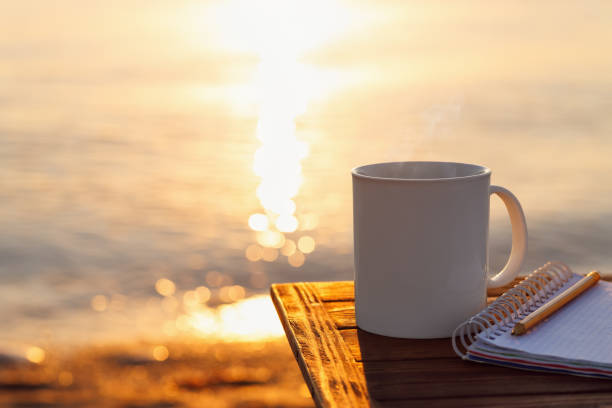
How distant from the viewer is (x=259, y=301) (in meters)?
3.56

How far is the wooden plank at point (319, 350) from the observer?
0.65m

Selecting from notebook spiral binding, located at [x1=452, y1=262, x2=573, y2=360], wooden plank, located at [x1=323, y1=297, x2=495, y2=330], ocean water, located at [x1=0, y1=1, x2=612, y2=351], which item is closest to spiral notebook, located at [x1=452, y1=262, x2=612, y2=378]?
notebook spiral binding, located at [x1=452, y1=262, x2=573, y2=360]

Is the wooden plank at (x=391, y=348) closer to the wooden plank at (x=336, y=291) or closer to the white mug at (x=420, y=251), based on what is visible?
the white mug at (x=420, y=251)

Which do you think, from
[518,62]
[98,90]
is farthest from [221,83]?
[518,62]

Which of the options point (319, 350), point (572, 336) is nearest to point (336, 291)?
point (319, 350)

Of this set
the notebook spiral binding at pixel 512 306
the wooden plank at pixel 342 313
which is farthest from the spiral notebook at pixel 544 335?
the wooden plank at pixel 342 313

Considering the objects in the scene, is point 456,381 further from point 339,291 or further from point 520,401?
point 339,291

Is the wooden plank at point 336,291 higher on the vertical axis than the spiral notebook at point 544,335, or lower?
lower

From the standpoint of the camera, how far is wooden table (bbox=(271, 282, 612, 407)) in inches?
24.9

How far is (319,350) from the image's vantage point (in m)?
0.75

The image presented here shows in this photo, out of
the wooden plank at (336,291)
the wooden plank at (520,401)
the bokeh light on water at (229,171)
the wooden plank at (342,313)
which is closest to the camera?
the wooden plank at (520,401)

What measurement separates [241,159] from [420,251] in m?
4.95

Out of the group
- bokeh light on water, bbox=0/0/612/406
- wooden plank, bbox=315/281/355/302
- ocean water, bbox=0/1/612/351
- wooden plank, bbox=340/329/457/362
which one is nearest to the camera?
wooden plank, bbox=340/329/457/362

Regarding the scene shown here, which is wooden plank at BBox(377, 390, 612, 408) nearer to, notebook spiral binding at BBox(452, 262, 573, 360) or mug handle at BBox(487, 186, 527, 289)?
notebook spiral binding at BBox(452, 262, 573, 360)
